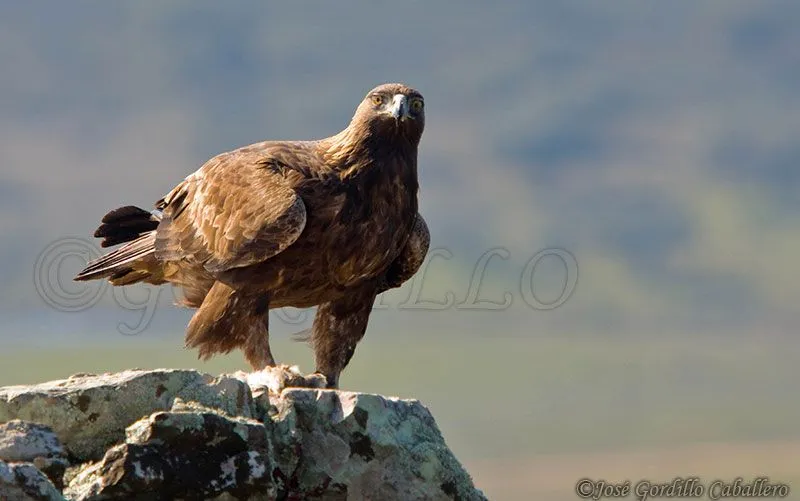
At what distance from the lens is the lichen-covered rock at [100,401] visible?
635 centimetres

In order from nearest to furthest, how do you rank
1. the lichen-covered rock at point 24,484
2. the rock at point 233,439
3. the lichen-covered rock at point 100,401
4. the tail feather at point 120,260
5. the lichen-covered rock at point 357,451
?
the lichen-covered rock at point 24,484 → the rock at point 233,439 → the lichen-covered rock at point 100,401 → the lichen-covered rock at point 357,451 → the tail feather at point 120,260

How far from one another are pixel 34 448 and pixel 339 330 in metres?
3.70

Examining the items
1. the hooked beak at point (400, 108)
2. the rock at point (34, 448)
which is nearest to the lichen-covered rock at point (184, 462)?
the rock at point (34, 448)

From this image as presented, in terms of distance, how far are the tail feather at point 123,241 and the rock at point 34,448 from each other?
4174mm

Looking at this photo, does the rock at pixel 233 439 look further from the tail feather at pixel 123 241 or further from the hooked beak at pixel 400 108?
the tail feather at pixel 123 241

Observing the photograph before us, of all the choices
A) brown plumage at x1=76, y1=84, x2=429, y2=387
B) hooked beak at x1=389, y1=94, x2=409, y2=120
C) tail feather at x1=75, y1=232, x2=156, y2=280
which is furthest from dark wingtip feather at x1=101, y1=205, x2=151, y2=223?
hooked beak at x1=389, y1=94, x2=409, y2=120

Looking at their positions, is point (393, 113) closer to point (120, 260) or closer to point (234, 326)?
point (234, 326)

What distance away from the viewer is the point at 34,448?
6.05 meters

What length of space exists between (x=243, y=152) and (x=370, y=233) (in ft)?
4.56

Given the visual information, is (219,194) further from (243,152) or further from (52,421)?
(52,421)

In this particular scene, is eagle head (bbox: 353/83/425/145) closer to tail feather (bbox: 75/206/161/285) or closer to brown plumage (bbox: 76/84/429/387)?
brown plumage (bbox: 76/84/429/387)

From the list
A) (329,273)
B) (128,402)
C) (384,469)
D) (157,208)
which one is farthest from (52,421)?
(157,208)

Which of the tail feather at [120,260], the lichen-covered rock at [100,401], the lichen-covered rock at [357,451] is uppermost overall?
the tail feather at [120,260]

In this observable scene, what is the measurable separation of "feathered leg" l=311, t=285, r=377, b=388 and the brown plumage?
0.01m
